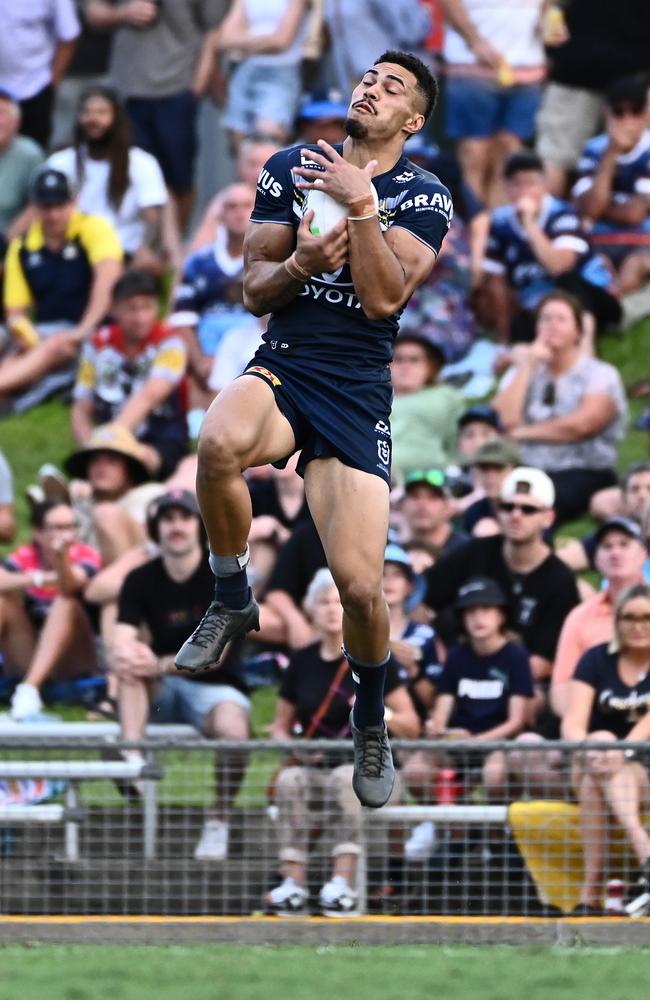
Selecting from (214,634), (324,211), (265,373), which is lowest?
(214,634)

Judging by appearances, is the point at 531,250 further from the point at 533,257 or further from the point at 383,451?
the point at 383,451

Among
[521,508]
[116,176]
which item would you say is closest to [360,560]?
[521,508]

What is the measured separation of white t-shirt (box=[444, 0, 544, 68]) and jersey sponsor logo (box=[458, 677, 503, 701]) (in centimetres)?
559

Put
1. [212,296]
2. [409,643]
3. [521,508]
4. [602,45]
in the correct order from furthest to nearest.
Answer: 1. [602,45]
2. [212,296]
3. [521,508]
4. [409,643]

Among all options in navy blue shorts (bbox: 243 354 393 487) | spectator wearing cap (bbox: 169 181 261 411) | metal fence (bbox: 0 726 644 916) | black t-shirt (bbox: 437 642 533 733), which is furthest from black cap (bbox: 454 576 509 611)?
spectator wearing cap (bbox: 169 181 261 411)

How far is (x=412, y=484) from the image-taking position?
10.6 m

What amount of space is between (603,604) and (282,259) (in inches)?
141

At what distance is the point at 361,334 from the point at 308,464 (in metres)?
0.45

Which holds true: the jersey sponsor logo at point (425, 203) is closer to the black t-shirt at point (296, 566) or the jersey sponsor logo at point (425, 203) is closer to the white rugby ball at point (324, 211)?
the white rugby ball at point (324, 211)

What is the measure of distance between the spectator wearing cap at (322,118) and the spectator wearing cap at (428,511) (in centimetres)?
291

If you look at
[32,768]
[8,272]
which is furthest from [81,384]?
[32,768]

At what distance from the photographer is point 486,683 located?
371 inches

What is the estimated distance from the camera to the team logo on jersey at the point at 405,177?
6.56 m

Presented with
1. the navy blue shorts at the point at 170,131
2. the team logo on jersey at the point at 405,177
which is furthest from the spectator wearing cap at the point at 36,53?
the team logo on jersey at the point at 405,177
